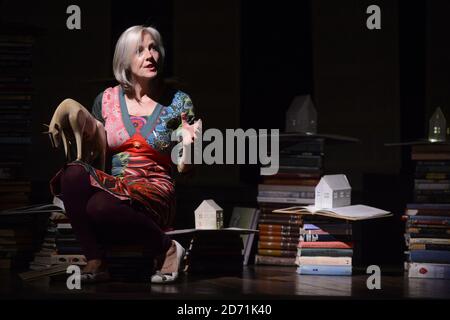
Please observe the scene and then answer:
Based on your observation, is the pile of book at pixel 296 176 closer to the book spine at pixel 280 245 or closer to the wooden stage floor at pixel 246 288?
the book spine at pixel 280 245

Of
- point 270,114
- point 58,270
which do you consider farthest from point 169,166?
point 270,114

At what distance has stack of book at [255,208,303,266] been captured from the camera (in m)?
5.38

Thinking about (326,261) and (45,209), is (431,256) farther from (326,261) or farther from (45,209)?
(45,209)

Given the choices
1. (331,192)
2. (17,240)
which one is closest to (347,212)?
(331,192)

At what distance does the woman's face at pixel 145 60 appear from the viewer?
4426mm

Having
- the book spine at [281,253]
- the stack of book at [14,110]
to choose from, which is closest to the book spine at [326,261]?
the book spine at [281,253]

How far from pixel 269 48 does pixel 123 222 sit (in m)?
2.19

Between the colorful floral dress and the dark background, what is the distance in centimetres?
129

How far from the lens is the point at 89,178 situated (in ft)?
13.7

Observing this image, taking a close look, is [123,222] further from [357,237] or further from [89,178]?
[357,237]

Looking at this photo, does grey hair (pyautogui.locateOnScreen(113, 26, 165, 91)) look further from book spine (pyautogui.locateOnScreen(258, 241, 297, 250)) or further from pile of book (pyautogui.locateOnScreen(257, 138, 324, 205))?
book spine (pyautogui.locateOnScreen(258, 241, 297, 250))
